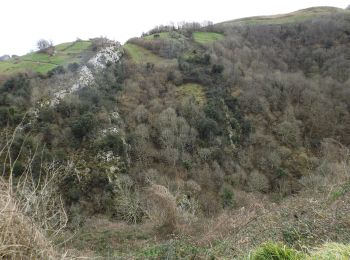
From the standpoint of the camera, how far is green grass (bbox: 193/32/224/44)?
57.4 meters

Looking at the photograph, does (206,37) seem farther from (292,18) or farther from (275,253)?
(275,253)

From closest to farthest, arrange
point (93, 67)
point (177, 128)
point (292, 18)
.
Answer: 1. point (177, 128)
2. point (93, 67)
3. point (292, 18)

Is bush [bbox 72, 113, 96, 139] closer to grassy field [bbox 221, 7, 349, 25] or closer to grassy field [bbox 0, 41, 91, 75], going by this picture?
grassy field [bbox 0, 41, 91, 75]

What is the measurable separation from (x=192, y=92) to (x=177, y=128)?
881cm

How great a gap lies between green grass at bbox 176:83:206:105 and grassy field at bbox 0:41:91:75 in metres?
14.1

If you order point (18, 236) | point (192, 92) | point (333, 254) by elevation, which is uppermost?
point (18, 236)

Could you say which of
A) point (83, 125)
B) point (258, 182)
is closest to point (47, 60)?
point (83, 125)

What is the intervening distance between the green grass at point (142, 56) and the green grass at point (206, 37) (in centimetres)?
918

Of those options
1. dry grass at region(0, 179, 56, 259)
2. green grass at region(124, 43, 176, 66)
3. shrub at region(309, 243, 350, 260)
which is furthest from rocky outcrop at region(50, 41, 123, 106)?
shrub at region(309, 243, 350, 260)

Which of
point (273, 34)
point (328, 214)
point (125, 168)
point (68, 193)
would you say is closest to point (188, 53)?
point (273, 34)

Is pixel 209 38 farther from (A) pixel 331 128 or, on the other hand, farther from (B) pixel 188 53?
(A) pixel 331 128

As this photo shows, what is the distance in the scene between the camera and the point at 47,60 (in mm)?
48594

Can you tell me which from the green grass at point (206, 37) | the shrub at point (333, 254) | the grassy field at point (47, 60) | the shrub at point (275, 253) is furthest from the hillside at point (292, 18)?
the shrub at point (333, 254)

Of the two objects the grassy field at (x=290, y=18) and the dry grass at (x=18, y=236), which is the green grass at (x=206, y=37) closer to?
the grassy field at (x=290, y=18)
